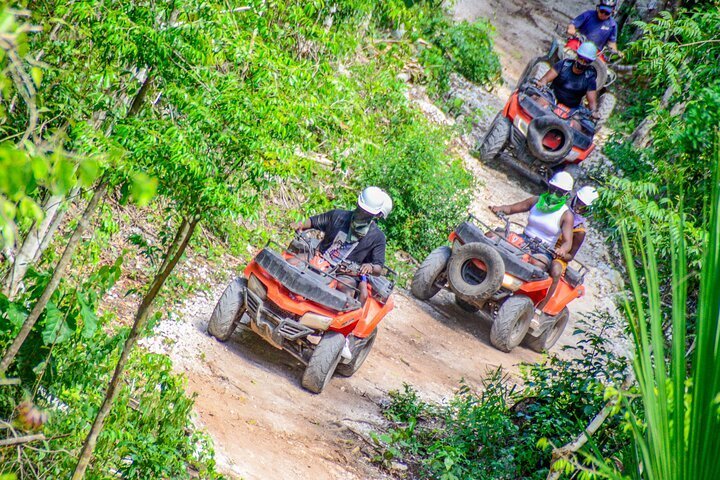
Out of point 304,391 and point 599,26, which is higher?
point 599,26

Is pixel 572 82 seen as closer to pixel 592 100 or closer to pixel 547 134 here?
A: pixel 592 100

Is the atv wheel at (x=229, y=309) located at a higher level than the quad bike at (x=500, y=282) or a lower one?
lower

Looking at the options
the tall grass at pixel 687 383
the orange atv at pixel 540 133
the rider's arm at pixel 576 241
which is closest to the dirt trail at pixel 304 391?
the rider's arm at pixel 576 241

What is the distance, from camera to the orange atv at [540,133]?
1302cm

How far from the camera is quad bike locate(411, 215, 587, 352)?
9133 mm

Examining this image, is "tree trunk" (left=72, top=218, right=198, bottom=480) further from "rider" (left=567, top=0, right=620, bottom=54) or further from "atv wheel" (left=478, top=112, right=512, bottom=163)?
"rider" (left=567, top=0, right=620, bottom=54)

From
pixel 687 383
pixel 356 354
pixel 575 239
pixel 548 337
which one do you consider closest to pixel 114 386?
pixel 687 383

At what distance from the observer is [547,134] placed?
43.2 ft

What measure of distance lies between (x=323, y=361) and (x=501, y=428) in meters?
1.55

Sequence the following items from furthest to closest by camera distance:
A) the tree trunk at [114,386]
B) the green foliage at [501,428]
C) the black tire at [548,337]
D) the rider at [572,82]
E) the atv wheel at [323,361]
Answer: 1. the rider at [572,82]
2. the black tire at [548,337]
3. the atv wheel at [323,361]
4. the green foliage at [501,428]
5. the tree trunk at [114,386]

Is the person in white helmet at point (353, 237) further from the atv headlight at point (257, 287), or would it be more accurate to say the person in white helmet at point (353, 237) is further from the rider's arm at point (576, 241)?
the rider's arm at point (576, 241)

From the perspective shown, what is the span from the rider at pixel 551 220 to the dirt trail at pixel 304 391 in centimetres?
129

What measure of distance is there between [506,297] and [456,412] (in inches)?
96.0

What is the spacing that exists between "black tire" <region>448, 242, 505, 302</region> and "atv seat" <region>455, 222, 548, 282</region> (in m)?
0.16
